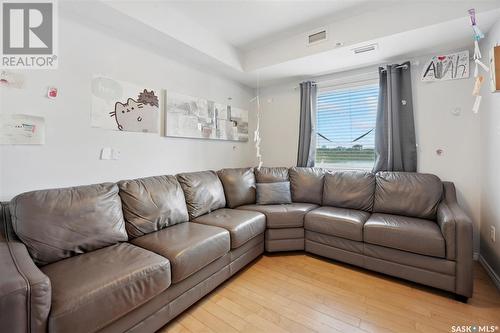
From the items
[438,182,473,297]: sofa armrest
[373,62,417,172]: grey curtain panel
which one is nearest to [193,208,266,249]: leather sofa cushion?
[438,182,473,297]: sofa armrest

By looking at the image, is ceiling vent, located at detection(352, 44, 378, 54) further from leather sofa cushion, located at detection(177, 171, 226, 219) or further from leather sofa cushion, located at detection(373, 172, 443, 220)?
leather sofa cushion, located at detection(177, 171, 226, 219)

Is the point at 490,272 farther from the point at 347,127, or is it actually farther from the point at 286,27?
the point at 286,27

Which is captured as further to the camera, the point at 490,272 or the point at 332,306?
the point at 490,272

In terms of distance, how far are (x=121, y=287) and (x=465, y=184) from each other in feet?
10.8

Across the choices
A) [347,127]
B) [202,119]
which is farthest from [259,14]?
[347,127]

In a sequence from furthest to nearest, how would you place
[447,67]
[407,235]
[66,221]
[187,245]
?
[447,67]
[407,235]
[187,245]
[66,221]

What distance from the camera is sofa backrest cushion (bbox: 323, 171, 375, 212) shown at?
2699mm

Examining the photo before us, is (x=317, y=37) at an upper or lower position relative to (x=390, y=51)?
upper

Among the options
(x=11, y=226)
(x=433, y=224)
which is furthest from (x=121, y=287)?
(x=433, y=224)

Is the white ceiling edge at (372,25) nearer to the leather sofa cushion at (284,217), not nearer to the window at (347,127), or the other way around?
the window at (347,127)

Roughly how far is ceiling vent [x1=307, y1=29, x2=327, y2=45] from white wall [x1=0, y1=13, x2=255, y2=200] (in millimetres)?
1525

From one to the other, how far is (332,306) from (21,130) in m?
2.62

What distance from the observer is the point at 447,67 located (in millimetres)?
2553

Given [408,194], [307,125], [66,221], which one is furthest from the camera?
[307,125]
